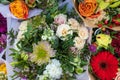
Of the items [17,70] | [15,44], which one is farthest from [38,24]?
[17,70]

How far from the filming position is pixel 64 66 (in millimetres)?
1438

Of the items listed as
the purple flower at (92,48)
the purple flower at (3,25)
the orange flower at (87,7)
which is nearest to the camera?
the orange flower at (87,7)

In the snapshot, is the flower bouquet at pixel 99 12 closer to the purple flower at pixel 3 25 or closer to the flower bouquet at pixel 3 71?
the purple flower at pixel 3 25

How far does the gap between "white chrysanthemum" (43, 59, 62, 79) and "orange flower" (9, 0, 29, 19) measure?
243 millimetres

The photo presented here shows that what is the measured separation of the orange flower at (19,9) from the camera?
142 centimetres

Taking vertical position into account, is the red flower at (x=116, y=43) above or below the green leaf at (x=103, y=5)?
below

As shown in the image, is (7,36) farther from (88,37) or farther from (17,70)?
(88,37)

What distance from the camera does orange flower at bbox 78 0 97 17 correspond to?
1363 mm

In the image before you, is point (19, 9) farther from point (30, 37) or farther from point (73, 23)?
point (73, 23)

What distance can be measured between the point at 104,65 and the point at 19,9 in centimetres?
50

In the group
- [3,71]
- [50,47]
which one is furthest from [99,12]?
[3,71]

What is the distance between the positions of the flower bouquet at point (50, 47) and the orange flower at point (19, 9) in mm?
53

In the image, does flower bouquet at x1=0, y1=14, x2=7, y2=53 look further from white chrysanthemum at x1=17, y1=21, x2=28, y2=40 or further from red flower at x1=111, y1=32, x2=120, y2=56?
red flower at x1=111, y1=32, x2=120, y2=56

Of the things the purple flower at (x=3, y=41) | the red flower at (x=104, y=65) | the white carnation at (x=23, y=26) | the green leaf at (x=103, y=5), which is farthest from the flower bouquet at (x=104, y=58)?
the purple flower at (x=3, y=41)
